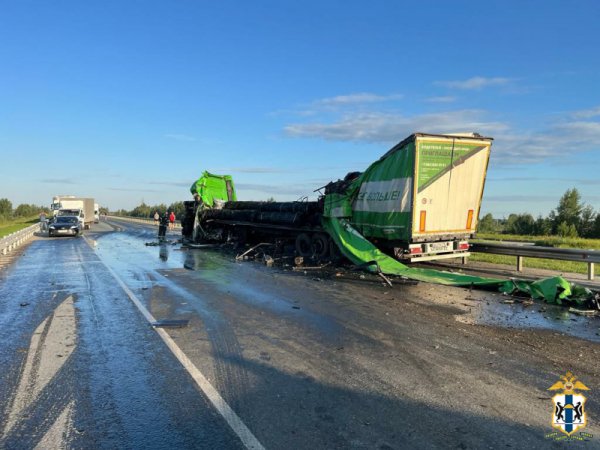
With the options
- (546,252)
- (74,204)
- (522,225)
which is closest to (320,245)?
(546,252)

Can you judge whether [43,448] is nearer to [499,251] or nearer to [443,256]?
[443,256]

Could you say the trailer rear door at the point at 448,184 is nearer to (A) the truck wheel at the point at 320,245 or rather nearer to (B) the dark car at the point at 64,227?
(A) the truck wheel at the point at 320,245

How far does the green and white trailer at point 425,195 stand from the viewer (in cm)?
1108

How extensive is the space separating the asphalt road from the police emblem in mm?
79

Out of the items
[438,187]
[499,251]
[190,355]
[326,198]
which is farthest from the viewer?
[326,198]

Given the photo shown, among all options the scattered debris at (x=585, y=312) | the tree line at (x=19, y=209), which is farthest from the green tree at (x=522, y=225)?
the tree line at (x=19, y=209)

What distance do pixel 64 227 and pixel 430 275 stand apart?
26.3 meters

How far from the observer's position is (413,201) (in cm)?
1103

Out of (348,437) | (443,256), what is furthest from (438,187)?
(348,437)

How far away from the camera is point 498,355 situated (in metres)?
5.20

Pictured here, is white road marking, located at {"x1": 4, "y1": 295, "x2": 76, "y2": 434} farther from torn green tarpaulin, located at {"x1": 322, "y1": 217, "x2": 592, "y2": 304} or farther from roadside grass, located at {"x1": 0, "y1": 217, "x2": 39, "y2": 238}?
roadside grass, located at {"x1": 0, "y1": 217, "x2": 39, "y2": 238}

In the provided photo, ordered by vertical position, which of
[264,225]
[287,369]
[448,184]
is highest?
[448,184]

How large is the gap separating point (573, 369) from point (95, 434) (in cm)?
474

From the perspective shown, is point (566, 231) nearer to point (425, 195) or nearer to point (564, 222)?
point (564, 222)
